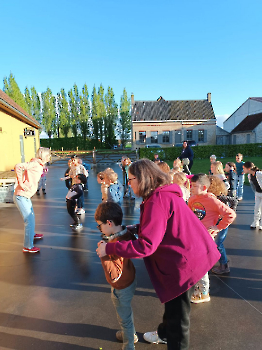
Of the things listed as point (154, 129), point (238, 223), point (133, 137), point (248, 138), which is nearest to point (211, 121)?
point (248, 138)

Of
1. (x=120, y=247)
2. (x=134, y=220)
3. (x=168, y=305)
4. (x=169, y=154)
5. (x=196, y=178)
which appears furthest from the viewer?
(x=169, y=154)

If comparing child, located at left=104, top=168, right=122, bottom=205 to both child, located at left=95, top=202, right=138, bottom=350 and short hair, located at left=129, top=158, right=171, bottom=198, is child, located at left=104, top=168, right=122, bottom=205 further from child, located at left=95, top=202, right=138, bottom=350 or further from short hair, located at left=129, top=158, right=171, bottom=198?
→ short hair, located at left=129, top=158, right=171, bottom=198

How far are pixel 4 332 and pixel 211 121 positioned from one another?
3761cm

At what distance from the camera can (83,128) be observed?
50.8 m

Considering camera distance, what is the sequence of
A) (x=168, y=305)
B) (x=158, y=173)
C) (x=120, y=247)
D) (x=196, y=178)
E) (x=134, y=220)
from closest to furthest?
(x=120, y=247) → (x=158, y=173) → (x=168, y=305) → (x=196, y=178) → (x=134, y=220)

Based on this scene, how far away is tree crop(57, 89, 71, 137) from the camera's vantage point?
168 feet

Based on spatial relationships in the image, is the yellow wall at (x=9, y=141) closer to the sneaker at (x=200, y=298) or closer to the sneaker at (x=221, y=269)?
the sneaker at (x=221, y=269)

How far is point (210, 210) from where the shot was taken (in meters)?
3.15

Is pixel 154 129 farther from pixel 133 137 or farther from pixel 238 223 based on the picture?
pixel 238 223

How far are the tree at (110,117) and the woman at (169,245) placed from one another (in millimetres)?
49966

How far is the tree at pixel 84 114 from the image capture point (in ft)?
167

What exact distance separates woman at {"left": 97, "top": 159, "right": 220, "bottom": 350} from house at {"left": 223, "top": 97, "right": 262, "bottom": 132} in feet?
141

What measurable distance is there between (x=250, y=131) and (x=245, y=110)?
9.13 metres

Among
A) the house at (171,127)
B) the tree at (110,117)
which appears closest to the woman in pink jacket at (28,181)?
the house at (171,127)
